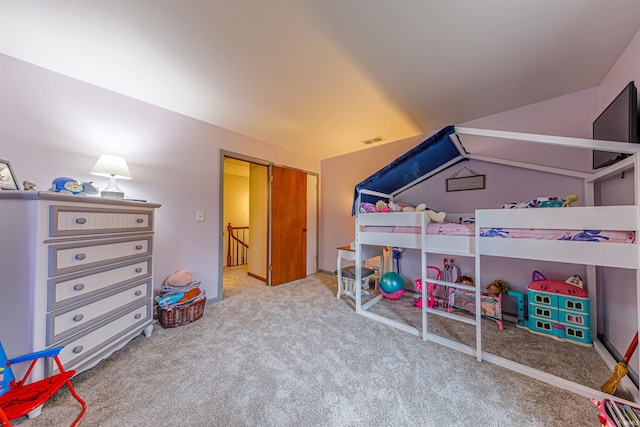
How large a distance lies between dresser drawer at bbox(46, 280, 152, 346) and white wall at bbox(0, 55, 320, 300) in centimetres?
66

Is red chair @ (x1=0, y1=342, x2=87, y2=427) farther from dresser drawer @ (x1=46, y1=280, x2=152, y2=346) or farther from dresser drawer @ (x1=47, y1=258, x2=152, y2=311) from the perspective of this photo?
dresser drawer @ (x1=47, y1=258, x2=152, y2=311)

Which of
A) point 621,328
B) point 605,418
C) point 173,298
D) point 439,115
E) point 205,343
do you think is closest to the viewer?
point 605,418

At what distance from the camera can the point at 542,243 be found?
1.47 m

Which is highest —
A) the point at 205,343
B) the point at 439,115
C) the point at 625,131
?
the point at 439,115

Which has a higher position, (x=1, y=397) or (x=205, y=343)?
(x=1, y=397)

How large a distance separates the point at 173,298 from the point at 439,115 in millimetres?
3671

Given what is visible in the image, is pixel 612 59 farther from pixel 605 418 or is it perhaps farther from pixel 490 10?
pixel 605 418

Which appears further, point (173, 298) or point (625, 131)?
point (173, 298)

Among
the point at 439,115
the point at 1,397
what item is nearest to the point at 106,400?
the point at 1,397

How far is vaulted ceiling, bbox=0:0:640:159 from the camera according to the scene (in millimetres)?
1273

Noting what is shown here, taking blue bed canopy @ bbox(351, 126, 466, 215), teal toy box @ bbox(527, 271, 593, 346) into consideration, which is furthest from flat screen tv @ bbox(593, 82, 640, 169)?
teal toy box @ bbox(527, 271, 593, 346)

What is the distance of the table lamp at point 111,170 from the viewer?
1848 millimetres

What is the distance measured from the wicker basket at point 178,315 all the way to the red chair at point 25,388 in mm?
910

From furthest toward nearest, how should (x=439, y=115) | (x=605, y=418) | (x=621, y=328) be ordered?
(x=439, y=115), (x=621, y=328), (x=605, y=418)
